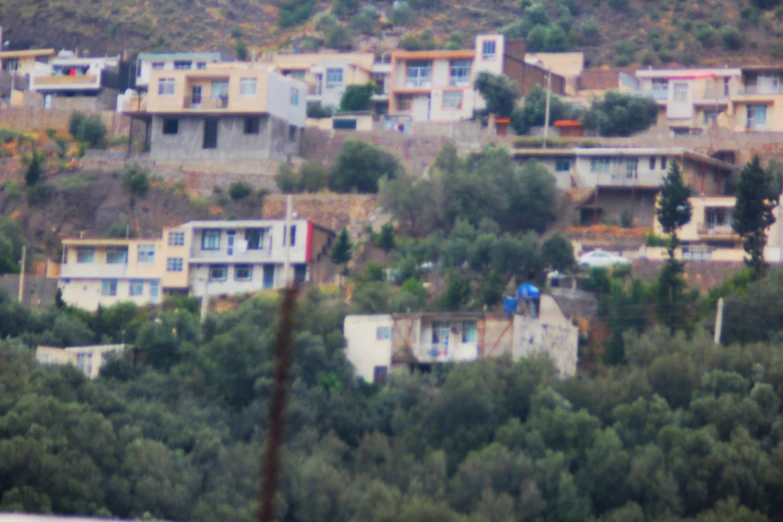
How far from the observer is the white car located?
44344 mm

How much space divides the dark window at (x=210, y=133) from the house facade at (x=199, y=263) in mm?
6849

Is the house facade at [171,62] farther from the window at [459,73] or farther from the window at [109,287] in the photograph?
the window at [109,287]

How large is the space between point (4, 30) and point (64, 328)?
1970 inches

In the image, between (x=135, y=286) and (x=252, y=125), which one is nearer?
(x=135, y=286)

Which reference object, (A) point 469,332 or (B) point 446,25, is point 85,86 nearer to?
(B) point 446,25

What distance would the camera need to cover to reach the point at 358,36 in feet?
282

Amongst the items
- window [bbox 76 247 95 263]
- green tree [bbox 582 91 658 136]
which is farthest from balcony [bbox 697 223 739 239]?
window [bbox 76 247 95 263]

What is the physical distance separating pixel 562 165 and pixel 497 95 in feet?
21.2

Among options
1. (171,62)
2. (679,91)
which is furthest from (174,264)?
(679,91)

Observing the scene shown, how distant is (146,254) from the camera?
4912cm

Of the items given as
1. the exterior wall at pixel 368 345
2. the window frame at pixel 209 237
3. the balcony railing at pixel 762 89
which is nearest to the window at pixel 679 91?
the balcony railing at pixel 762 89

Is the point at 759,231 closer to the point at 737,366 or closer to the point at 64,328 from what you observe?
the point at 737,366

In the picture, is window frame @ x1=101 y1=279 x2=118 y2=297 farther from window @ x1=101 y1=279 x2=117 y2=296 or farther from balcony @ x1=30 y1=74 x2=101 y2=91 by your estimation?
balcony @ x1=30 y1=74 x2=101 y2=91

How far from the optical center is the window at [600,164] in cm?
5216
